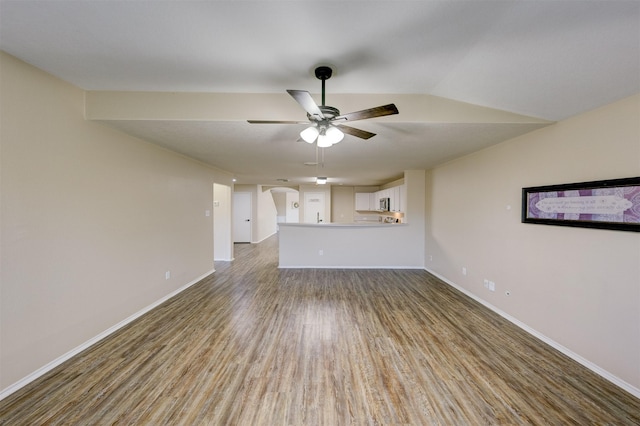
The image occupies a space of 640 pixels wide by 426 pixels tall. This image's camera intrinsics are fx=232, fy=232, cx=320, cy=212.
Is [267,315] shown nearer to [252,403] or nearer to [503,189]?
[252,403]

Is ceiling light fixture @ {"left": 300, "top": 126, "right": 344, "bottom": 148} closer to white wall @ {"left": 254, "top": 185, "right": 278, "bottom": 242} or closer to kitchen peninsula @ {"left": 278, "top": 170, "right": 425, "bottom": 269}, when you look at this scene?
kitchen peninsula @ {"left": 278, "top": 170, "right": 425, "bottom": 269}

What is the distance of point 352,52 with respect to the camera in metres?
1.65

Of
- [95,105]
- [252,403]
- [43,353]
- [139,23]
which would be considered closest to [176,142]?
[95,105]

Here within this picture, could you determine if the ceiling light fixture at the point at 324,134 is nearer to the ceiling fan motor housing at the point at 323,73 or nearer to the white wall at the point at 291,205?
the ceiling fan motor housing at the point at 323,73

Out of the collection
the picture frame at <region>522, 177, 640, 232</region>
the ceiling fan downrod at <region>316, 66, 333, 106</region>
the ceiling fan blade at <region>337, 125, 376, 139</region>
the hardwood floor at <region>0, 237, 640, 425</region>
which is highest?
the ceiling fan downrod at <region>316, 66, 333, 106</region>

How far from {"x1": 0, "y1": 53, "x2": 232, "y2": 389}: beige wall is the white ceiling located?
29 centimetres

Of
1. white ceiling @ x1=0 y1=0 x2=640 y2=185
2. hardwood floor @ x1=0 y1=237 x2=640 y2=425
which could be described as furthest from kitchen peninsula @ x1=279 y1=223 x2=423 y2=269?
white ceiling @ x1=0 y1=0 x2=640 y2=185

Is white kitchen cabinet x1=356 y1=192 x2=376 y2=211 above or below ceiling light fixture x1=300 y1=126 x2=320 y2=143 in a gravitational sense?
below

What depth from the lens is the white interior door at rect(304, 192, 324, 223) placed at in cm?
859

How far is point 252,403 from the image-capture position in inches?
65.6

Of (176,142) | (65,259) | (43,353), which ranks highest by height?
(176,142)

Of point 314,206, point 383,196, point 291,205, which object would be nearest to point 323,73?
point 383,196

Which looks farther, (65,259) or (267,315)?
(267,315)

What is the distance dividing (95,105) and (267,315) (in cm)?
289
